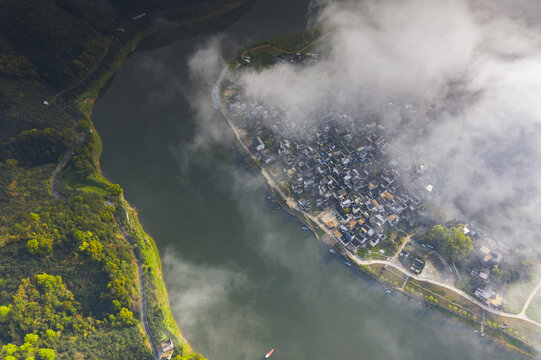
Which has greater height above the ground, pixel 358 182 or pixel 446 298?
pixel 358 182

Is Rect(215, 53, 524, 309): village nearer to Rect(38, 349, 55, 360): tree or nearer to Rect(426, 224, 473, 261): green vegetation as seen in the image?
Rect(426, 224, 473, 261): green vegetation

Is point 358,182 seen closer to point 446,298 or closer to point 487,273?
point 446,298

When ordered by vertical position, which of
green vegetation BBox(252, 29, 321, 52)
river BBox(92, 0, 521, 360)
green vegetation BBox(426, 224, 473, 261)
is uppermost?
green vegetation BBox(252, 29, 321, 52)

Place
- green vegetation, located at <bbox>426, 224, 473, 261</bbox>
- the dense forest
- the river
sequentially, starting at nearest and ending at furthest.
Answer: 1. the dense forest
2. the river
3. green vegetation, located at <bbox>426, 224, 473, 261</bbox>

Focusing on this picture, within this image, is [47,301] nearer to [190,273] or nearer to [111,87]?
[190,273]

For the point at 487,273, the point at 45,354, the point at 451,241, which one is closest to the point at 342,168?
the point at 451,241

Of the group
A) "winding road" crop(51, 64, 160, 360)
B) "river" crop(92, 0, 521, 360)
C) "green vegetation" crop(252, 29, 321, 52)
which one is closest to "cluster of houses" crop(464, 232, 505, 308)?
→ "river" crop(92, 0, 521, 360)
